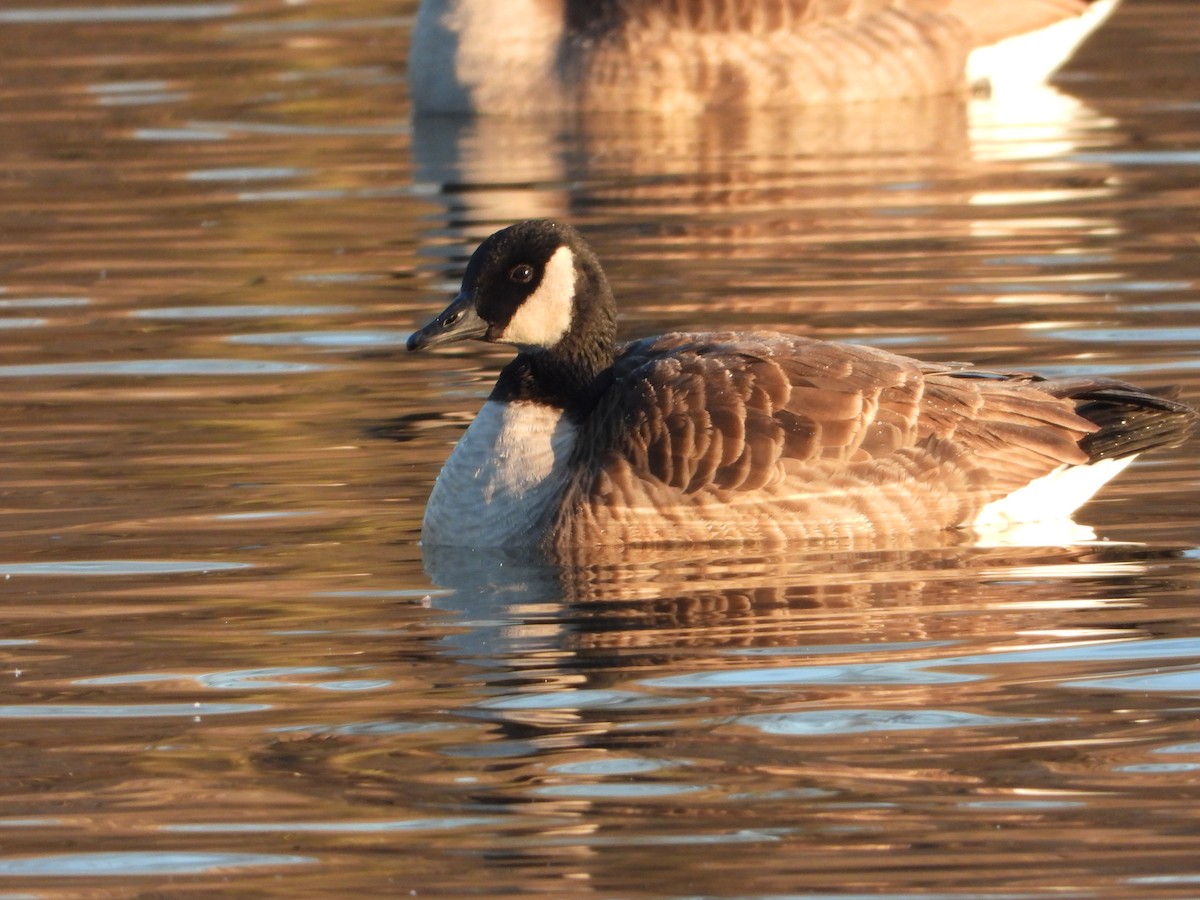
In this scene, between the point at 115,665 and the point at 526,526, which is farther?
the point at 526,526

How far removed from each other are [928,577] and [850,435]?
787 mm

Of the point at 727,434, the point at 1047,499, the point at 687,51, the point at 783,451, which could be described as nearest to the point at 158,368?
the point at 727,434

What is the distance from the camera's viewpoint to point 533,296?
9828 mm

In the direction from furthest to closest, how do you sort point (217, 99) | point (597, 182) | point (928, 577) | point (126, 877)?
1. point (217, 99)
2. point (597, 182)
3. point (928, 577)
4. point (126, 877)

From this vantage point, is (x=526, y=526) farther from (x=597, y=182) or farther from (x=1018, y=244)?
(x=597, y=182)

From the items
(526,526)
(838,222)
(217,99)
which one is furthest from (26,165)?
(526,526)

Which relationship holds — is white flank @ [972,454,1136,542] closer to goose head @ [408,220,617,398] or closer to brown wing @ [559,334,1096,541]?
brown wing @ [559,334,1096,541]

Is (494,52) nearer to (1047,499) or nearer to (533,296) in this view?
(533,296)

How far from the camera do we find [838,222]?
1577 cm

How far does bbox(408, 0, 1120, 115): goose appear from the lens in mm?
19594

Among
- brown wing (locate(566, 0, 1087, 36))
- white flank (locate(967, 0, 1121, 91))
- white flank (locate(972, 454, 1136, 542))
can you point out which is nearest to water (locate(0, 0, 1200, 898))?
white flank (locate(972, 454, 1136, 542))

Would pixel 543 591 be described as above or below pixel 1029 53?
above

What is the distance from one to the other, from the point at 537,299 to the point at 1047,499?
215 cm

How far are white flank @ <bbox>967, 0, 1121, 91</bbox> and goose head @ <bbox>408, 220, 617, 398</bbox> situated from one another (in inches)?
442
